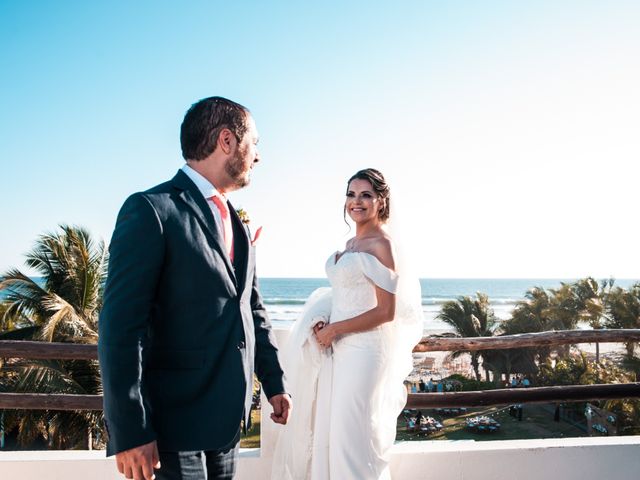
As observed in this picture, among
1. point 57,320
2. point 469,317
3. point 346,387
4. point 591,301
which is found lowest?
point 469,317

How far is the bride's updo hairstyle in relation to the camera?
3150mm

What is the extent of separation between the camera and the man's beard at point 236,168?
1.69 meters

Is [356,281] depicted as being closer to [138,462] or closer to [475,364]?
[138,462]

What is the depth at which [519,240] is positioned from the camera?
107m

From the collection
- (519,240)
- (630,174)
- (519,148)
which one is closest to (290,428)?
(519,148)

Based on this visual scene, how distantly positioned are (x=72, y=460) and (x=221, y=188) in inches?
87.6

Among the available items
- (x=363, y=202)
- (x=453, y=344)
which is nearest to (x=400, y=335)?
(x=453, y=344)

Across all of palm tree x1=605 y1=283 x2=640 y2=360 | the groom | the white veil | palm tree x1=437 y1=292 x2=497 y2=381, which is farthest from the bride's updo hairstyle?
palm tree x1=437 y1=292 x2=497 y2=381

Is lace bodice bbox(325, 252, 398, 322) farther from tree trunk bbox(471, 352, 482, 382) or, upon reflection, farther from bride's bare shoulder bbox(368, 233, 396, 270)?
tree trunk bbox(471, 352, 482, 382)

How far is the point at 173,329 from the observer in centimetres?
150

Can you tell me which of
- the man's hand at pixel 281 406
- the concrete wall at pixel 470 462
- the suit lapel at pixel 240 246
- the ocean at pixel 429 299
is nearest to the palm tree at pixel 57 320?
the concrete wall at pixel 470 462

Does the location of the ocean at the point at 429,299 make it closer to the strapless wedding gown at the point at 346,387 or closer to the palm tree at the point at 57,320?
the palm tree at the point at 57,320

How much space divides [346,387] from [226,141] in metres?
1.63

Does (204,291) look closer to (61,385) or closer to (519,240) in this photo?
(61,385)
